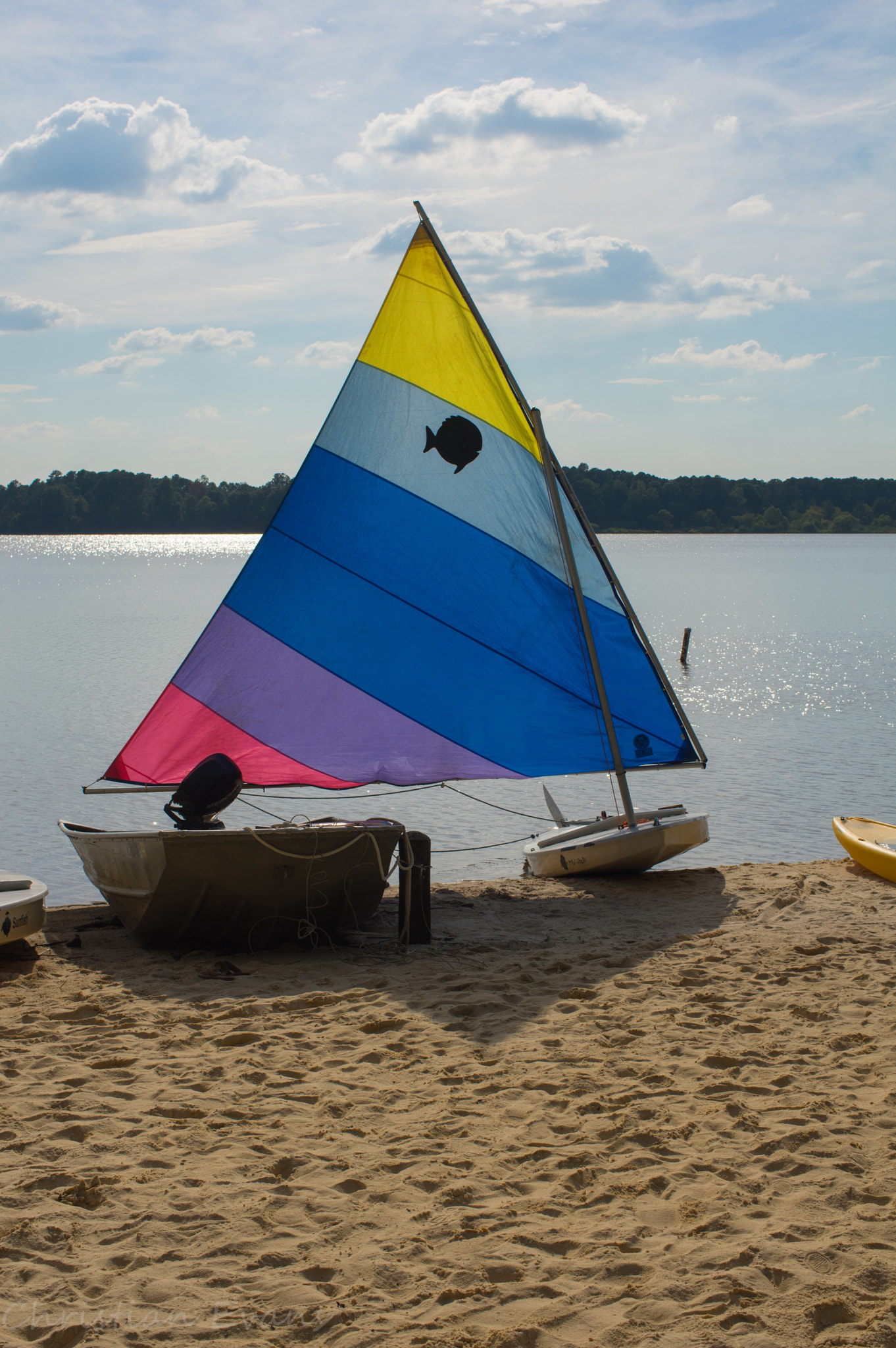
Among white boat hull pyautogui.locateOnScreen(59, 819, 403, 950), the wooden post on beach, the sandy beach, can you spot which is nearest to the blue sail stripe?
the wooden post on beach

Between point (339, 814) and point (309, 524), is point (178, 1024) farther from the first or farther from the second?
point (339, 814)

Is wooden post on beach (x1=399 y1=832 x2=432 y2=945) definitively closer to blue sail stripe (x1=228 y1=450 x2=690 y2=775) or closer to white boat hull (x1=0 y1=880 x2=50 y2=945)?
blue sail stripe (x1=228 y1=450 x2=690 y2=775)

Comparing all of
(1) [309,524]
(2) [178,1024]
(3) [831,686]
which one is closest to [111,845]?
(2) [178,1024]

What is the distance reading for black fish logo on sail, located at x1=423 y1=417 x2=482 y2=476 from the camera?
331 inches

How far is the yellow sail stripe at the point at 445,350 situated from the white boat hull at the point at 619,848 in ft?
11.1

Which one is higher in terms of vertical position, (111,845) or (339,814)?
(111,845)

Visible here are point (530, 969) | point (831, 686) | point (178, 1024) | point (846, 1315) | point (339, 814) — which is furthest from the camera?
point (831, 686)

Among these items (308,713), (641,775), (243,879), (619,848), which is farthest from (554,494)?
(641,775)

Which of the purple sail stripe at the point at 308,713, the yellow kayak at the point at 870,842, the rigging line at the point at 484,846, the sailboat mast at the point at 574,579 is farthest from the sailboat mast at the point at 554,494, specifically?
the rigging line at the point at 484,846

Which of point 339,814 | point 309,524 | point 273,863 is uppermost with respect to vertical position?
point 309,524

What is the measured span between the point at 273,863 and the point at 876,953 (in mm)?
4283

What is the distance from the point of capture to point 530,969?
7.32 m

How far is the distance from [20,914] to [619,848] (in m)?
4.96

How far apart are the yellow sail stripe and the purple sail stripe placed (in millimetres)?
2371
